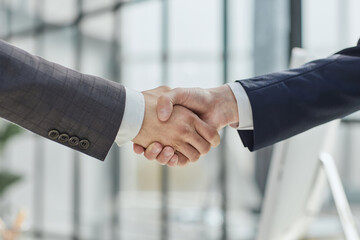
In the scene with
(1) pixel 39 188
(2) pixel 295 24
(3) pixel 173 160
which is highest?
(2) pixel 295 24

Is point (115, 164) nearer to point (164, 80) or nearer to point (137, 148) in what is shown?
point (164, 80)

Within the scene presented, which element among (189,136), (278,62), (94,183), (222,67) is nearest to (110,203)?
(94,183)

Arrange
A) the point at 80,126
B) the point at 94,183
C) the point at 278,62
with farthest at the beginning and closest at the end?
the point at 94,183
the point at 278,62
the point at 80,126

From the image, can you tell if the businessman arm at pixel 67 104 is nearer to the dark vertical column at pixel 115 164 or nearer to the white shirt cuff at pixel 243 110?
the white shirt cuff at pixel 243 110

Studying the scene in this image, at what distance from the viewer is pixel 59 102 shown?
1.38 metres

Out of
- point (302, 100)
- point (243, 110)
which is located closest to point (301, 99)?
point (302, 100)

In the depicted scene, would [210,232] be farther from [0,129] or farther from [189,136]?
[189,136]

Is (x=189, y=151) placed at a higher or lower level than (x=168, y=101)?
lower

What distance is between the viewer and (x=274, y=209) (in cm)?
134

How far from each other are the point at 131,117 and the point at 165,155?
24cm

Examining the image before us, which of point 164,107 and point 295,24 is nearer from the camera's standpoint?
point 164,107

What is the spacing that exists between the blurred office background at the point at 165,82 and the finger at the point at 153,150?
6.72 feet

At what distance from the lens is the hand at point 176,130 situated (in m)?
1.64

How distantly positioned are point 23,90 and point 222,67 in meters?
2.83
